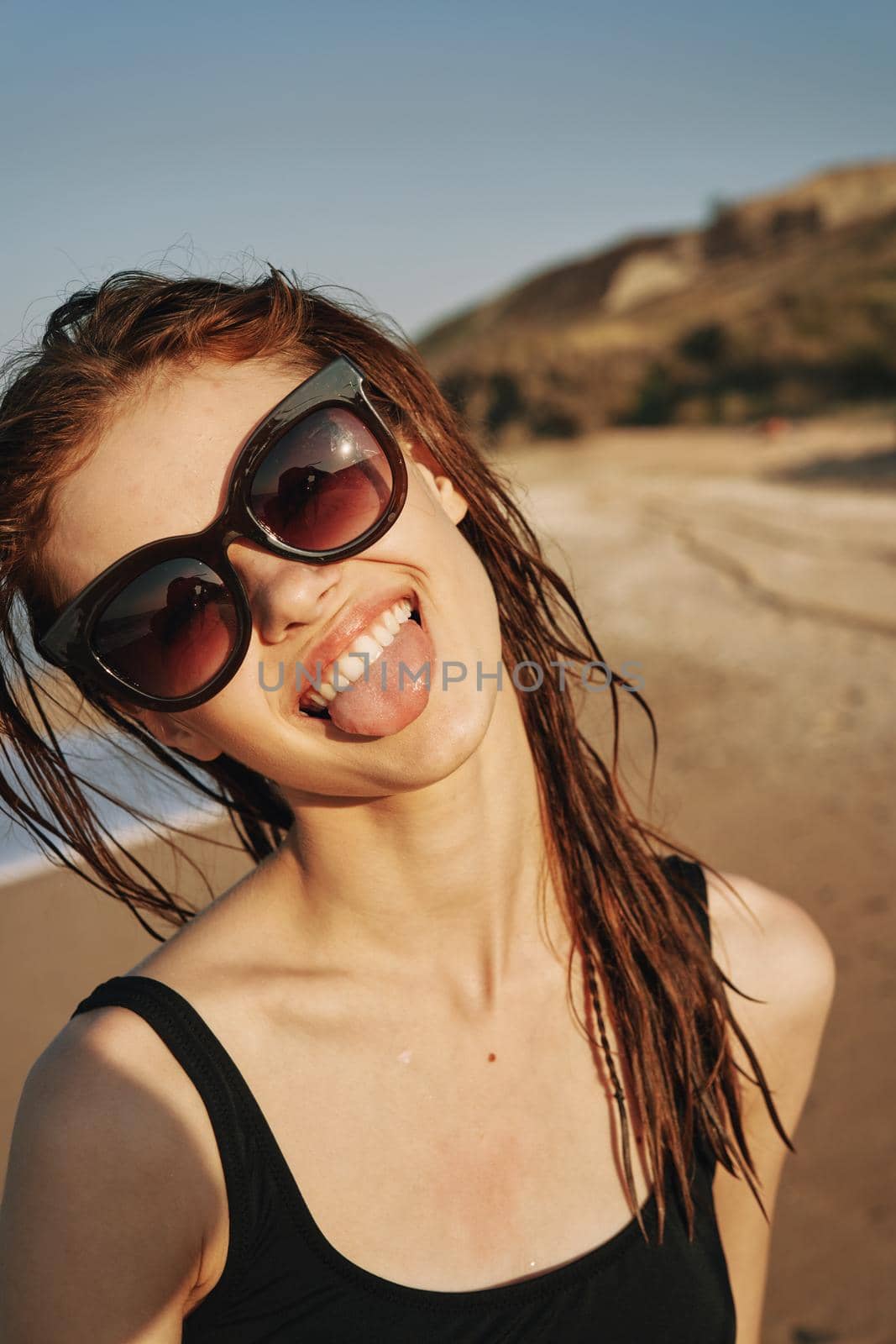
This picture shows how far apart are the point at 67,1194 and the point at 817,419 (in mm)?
18060

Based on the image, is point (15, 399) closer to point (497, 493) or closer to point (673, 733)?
point (497, 493)

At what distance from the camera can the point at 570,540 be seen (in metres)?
11.1

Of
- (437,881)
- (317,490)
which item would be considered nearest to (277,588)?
(317,490)

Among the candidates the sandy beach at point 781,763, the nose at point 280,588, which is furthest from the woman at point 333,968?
the sandy beach at point 781,763

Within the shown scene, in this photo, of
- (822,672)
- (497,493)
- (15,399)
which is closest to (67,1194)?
(15,399)

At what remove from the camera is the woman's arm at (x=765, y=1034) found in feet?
5.39

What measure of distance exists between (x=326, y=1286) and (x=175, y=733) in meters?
0.72

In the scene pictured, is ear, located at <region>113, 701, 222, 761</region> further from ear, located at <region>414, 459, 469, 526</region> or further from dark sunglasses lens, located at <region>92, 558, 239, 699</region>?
ear, located at <region>414, 459, 469, 526</region>

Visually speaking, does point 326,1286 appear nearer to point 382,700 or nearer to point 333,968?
point 333,968

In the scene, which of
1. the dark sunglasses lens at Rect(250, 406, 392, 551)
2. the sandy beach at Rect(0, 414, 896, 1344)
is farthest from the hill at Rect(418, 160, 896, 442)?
the dark sunglasses lens at Rect(250, 406, 392, 551)

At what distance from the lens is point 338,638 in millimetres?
1343

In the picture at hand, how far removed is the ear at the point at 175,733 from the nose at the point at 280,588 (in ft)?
0.76

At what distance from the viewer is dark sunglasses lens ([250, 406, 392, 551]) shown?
134cm

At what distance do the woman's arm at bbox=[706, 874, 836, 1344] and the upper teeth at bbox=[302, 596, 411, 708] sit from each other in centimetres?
76
